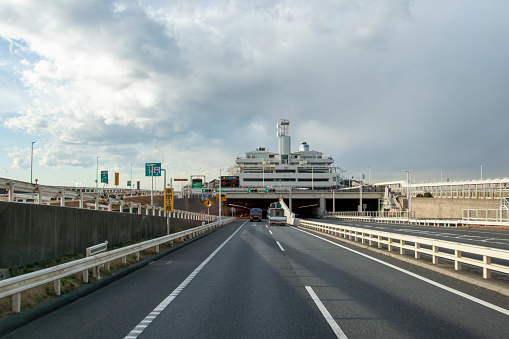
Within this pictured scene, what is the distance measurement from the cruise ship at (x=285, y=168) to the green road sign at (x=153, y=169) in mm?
95822

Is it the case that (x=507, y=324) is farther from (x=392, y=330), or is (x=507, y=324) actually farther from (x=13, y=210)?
(x=13, y=210)

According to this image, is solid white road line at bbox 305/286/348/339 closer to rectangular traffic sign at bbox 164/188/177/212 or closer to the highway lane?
the highway lane

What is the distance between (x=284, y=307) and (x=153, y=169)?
22.5 m

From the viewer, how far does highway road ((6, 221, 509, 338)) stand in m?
5.75

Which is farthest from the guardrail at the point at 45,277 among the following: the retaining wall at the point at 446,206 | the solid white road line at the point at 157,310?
the retaining wall at the point at 446,206

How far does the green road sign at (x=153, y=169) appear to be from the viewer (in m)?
27.6

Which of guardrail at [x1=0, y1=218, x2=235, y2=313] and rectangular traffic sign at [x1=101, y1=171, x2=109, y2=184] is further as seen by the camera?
rectangular traffic sign at [x1=101, y1=171, x2=109, y2=184]

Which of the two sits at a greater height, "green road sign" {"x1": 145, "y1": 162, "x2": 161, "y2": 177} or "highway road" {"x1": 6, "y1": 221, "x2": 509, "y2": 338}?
"green road sign" {"x1": 145, "y1": 162, "x2": 161, "y2": 177}

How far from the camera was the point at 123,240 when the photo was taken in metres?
17.9

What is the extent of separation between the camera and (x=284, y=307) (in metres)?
7.14

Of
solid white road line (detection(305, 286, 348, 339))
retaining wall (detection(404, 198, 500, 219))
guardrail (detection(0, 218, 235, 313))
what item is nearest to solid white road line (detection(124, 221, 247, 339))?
guardrail (detection(0, 218, 235, 313))

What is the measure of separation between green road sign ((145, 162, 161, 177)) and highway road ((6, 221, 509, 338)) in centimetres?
1670

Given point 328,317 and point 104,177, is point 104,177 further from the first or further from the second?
point 328,317

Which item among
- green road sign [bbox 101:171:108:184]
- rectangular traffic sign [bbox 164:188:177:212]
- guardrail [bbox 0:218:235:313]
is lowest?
guardrail [bbox 0:218:235:313]
